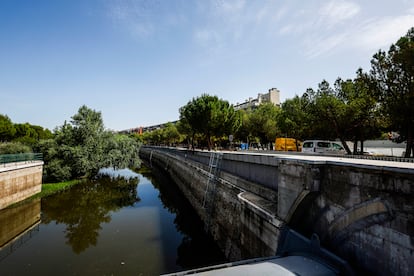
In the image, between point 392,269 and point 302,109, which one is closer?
point 392,269

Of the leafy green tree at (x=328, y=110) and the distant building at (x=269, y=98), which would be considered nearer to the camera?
the leafy green tree at (x=328, y=110)

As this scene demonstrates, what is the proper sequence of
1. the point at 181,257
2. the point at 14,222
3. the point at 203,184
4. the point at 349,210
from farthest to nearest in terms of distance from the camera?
the point at 203,184 < the point at 14,222 < the point at 181,257 < the point at 349,210

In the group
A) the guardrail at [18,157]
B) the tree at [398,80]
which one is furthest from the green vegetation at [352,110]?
the guardrail at [18,157]

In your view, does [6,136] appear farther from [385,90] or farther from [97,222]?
[385,90]

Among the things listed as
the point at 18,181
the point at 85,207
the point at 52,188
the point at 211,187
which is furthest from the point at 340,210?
the point at 52,188

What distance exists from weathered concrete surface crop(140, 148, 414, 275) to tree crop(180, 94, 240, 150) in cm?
2067

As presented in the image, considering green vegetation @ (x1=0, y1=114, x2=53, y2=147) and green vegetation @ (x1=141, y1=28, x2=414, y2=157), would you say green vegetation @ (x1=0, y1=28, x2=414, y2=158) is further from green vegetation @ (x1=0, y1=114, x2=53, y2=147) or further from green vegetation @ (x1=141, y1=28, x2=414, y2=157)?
green vegetation @ (x1=0, y1=114, x2=53, y2=147)

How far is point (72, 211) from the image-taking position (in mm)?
19359

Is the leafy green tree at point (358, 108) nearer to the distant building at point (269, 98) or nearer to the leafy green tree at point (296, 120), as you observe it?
the leafy green tree at point (296, 120)

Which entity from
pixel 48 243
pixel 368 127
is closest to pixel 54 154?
pixel 48 243

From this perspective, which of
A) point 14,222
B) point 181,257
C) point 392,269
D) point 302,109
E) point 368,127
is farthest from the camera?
point 302,109

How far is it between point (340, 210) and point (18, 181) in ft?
80.2

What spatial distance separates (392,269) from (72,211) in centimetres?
2164

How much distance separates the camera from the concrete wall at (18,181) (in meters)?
17.9
